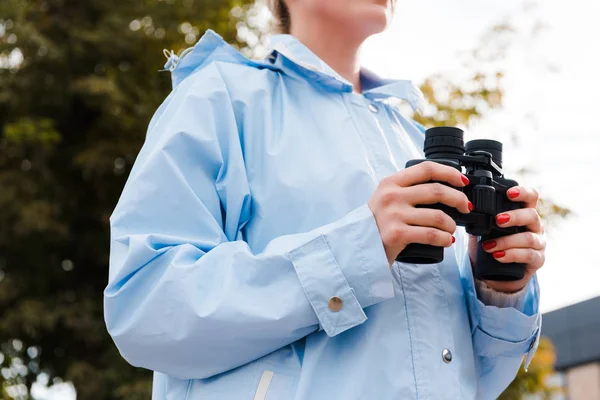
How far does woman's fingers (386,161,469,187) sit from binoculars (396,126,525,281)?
0.12ft

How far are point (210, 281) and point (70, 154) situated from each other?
29.0 ft

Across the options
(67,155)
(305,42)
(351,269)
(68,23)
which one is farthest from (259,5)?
(351,269)

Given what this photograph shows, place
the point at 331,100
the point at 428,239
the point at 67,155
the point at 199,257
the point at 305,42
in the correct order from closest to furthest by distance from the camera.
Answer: the point at 428,239
the point at 199,257
the point at 331,100
the point at 305,42
the point at 67,155

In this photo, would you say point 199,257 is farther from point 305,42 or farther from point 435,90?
point 435,90

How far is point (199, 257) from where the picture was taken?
1.49 metres

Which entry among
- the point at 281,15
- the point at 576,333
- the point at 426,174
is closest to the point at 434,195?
the point at 426,174

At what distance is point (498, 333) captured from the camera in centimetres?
167

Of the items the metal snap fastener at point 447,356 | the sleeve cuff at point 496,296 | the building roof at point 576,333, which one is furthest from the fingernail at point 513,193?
the building roof at point 576,333

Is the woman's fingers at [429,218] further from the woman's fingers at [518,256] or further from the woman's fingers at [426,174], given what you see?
the woman's fingers at [518,256]

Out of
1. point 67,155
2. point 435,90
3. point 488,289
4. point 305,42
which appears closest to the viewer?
point 488,289

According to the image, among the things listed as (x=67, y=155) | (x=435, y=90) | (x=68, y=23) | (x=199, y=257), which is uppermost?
(x=199, y=257)

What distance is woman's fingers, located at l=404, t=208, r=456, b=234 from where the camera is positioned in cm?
138

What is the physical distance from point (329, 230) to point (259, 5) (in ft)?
30.2

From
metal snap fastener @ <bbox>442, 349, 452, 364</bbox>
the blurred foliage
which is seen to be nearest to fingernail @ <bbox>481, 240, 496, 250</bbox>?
metal snap fastener @ <bbox>442, 349, 452, 364</bbox>
